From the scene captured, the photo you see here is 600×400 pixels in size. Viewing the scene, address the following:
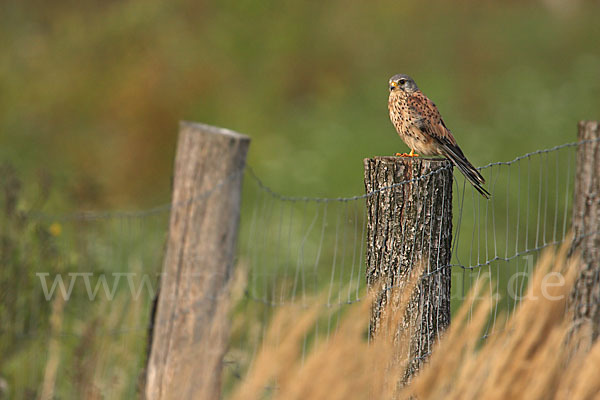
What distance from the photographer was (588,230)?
164 inches

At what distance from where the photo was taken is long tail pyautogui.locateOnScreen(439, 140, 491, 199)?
365 centimetres

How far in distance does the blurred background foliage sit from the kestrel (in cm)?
425

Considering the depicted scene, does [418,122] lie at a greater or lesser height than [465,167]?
greater

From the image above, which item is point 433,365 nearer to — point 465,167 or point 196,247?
point 196,247

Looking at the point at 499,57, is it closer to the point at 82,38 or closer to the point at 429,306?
the point at 82,38

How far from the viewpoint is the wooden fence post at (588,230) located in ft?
13.7

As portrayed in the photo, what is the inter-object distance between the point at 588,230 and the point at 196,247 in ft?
7.49

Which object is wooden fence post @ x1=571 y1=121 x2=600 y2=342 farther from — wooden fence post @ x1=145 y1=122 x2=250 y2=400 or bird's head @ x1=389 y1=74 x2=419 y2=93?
wooden fence post @ x1=145 y1=122 x2=250 y2=400

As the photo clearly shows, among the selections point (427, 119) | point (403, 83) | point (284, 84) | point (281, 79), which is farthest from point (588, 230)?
point (281, 79)

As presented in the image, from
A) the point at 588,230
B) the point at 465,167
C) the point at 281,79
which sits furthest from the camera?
the point at 281,79

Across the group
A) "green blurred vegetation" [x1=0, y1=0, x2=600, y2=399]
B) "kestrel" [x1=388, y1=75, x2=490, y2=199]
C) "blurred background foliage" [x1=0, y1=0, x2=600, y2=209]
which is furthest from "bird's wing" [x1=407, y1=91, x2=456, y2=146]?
"blurred background foliage" [x1=0, y1=0, x2=600, y2=209]

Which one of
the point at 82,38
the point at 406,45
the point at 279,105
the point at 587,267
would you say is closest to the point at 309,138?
the point at 279,105

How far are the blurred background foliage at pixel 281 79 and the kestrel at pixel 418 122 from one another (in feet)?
13.9

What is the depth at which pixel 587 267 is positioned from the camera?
13.7 feet
